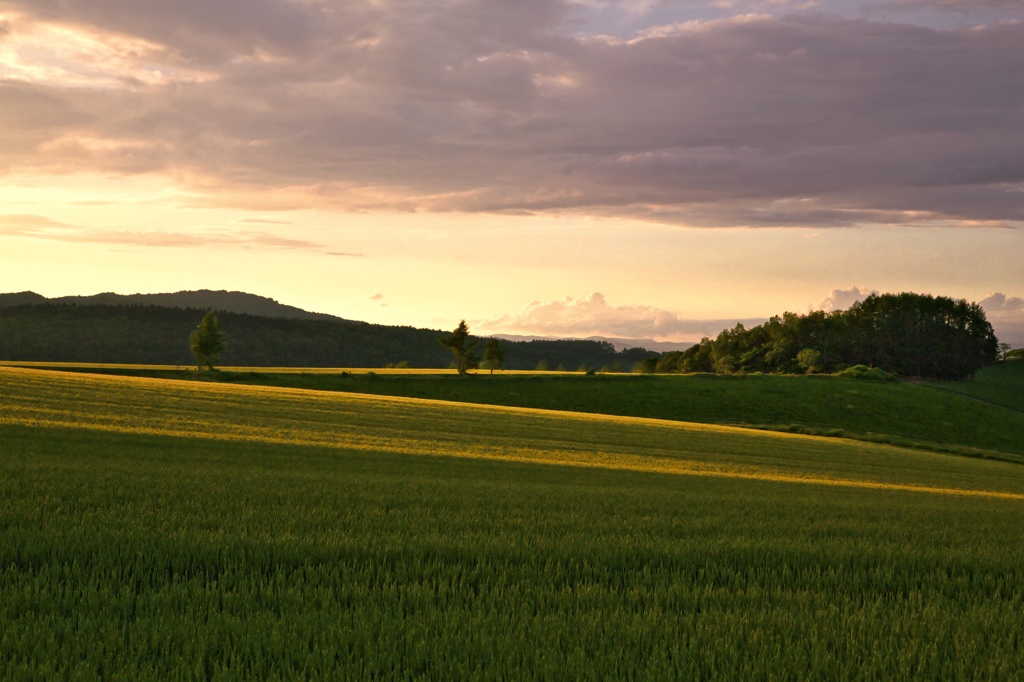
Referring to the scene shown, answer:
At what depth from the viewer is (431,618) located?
20.5ft

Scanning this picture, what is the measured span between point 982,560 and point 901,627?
14.1 ft

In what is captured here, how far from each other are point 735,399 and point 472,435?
57086 mm

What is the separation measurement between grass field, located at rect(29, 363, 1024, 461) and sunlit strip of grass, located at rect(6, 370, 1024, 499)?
26260mm

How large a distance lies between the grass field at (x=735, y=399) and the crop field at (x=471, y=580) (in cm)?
6062

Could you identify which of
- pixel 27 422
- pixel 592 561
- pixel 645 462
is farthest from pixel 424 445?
pixel 592 561

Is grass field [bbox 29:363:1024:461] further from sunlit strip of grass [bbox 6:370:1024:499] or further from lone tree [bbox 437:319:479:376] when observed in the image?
sunlit strip of grass [bbox 6:370:1024:499]

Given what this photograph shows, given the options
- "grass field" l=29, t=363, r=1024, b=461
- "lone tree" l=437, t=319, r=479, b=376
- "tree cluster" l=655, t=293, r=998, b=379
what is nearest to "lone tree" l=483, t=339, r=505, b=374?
"lone tree" l=437, t=319, r=479, b=376

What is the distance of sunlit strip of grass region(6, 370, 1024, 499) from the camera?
29.2m

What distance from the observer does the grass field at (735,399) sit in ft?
263

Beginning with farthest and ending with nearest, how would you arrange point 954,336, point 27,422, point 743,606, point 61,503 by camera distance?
point 954,336 < point 27,422 < point 61,503 < point 743,606

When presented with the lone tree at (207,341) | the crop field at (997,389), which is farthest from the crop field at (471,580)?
the crop field at (997,389)

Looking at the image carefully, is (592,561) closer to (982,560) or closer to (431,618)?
(431,618)

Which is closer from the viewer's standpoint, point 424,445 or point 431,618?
point 431,618

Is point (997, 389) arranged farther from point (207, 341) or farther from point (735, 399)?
point (207, 341)
